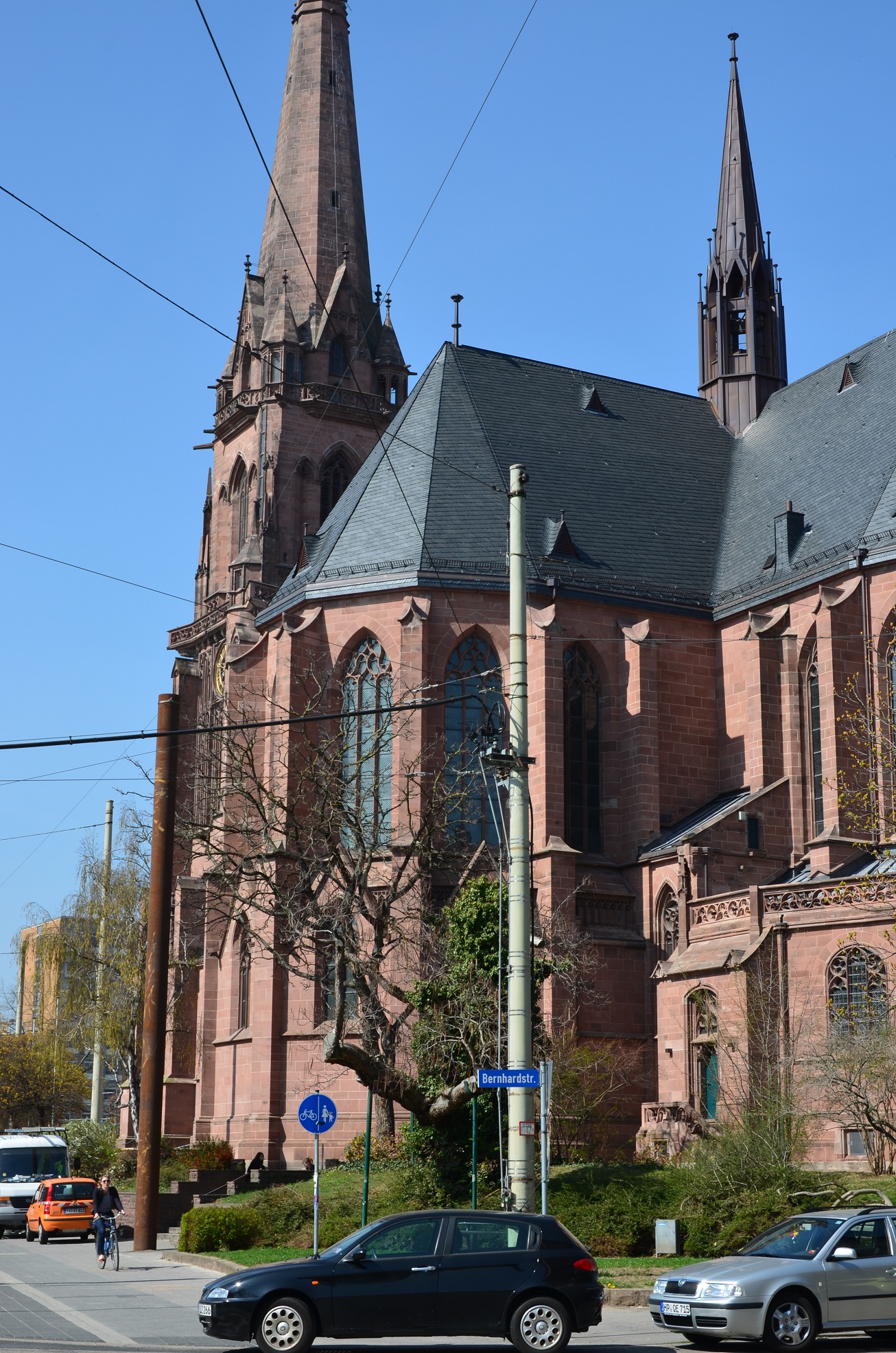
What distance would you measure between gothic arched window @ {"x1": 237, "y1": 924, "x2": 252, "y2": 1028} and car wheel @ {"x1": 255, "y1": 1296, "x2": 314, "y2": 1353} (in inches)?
1056

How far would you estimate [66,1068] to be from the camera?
237 feet

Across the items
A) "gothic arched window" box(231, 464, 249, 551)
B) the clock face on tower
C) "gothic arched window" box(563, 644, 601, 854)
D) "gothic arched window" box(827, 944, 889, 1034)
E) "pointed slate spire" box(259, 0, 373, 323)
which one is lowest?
"gothic arched window" box(827, 944, 889, 1034)

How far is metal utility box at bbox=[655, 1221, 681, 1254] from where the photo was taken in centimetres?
2125

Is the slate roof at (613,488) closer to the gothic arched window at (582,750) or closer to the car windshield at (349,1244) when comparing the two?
the gothic arched window at (582,750)

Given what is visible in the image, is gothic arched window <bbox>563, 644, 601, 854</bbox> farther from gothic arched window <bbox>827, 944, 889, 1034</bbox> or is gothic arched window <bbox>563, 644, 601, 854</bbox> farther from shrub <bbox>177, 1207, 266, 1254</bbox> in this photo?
shrub <bbox>177, 1207, 266, 1254</bbox>

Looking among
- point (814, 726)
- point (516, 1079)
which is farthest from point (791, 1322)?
point (814, 726)

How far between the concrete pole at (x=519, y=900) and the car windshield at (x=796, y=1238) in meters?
2.23

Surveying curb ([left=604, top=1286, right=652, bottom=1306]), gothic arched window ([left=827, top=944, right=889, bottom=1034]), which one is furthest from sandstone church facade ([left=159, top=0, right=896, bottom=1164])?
curb ([left=604, top=1286, right=652, bottom=1306])

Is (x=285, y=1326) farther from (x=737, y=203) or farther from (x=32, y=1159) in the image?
(x=737, y=203)

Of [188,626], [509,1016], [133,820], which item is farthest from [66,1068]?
[509,1016]

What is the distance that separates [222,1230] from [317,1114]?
4510 millimetres

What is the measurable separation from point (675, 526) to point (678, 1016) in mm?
14795

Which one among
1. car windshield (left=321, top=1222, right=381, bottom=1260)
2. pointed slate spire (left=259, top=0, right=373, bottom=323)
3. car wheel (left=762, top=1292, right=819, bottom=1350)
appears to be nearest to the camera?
car windshield (left=321, top=1222, right=381, bottom=1260)

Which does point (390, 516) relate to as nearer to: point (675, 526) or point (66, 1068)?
point (675, 526)
